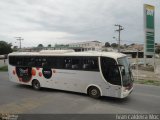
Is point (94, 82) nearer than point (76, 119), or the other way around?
point (76, 119)

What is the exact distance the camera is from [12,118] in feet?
26.0

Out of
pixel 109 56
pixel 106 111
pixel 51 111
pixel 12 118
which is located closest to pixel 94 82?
pixel 109 56

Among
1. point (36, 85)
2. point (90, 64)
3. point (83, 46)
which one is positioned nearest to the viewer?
point (90, 64)

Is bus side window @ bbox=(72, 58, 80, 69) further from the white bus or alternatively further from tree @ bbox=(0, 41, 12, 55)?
tree @ bbox=(0, 41, 12, 55)

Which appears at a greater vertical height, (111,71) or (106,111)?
(111,71)

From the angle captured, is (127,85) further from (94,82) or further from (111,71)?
(94,82)

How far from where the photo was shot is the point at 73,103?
1046 cm

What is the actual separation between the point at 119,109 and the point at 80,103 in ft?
6.84

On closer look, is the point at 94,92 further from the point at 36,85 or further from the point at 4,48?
the point at 4,48

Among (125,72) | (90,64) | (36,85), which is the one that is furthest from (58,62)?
(125,72)

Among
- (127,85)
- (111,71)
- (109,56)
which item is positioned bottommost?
(127,85)

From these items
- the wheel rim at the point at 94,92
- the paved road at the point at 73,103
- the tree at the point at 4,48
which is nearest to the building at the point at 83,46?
the tree at the point at 4,48

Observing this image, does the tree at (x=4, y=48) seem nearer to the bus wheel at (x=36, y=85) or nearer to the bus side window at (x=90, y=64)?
the bus wheel at (x=36, y=85)

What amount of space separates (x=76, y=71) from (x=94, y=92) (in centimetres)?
169
